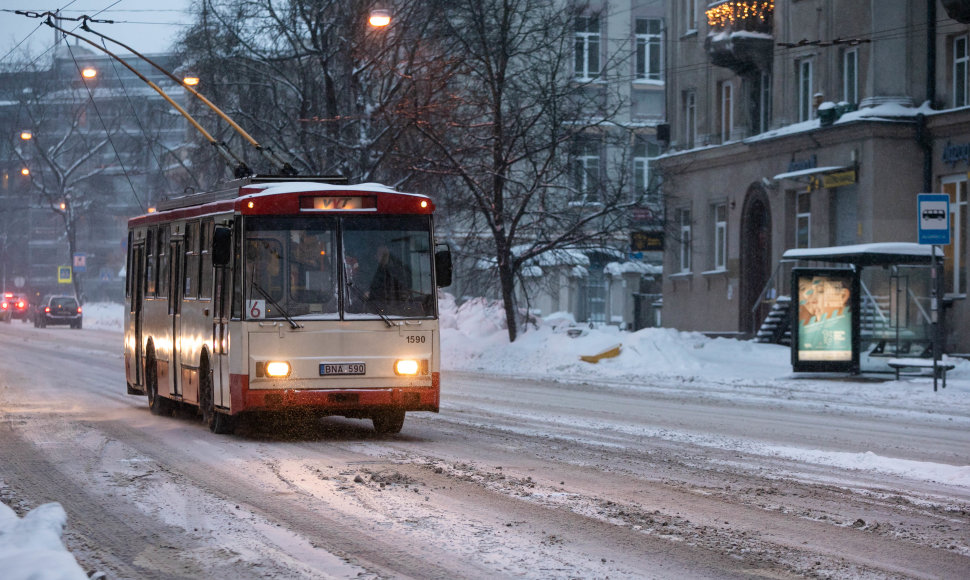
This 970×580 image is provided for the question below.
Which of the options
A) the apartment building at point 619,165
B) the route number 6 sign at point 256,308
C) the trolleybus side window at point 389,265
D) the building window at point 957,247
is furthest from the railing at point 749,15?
the route number 6 sign at point 256,308

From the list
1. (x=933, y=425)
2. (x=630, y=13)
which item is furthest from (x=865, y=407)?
(x=630, y=13)

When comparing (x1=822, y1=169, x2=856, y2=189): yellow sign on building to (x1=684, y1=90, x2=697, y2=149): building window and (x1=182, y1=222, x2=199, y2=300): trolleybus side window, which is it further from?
(x1=182, y1=222, x2=199, y2=300): trolleybus side window

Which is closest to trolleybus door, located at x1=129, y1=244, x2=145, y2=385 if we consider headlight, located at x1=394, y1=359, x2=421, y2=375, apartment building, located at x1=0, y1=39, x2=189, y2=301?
headlight, located at x1=394, y1=359, x2=421, y2=375

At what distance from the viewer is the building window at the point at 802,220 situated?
38031 mm

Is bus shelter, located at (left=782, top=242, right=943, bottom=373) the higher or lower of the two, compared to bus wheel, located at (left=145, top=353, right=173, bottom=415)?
higher

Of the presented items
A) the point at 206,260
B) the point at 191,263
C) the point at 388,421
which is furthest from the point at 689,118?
the point at 388,421

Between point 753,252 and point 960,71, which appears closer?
point 960,71

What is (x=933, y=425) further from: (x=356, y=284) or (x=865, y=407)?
(x=356, y=284)

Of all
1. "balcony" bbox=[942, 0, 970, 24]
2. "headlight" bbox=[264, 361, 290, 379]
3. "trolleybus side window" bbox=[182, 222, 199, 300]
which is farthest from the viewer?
"trolleybus side window" bbox=[182, 222, 199, 300]

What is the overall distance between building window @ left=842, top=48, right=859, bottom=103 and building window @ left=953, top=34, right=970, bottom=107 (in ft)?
9.64

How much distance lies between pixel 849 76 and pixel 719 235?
8291mm

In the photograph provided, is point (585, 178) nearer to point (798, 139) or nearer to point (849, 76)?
point (798, 139)

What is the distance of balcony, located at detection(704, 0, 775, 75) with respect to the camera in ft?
129

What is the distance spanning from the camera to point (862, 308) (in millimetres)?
28125
